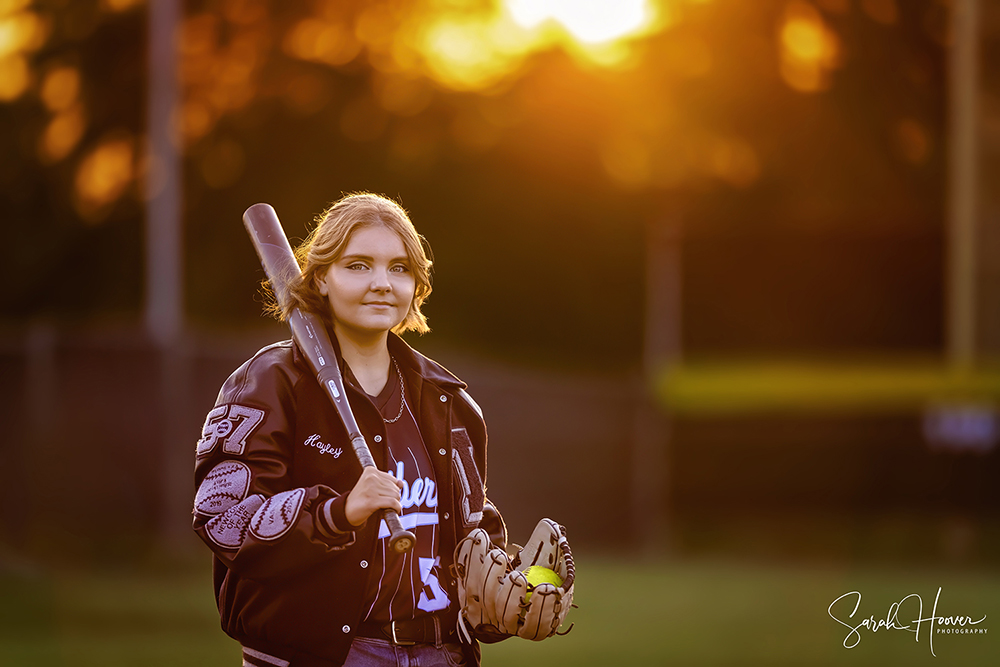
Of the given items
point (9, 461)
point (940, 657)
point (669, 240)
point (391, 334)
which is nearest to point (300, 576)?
point (391, 334)

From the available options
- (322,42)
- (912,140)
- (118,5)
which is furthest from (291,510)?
(912,140)

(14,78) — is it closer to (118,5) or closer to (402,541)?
(118,5)

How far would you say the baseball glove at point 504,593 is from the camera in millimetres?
2408

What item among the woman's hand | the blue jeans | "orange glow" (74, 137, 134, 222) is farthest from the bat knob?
"orange glow" (74, 137, 134, 222)

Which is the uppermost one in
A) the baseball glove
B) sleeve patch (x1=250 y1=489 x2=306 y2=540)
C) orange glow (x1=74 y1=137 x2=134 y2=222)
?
orange glow (x1=74 y1=137 x2=134 y2=222)

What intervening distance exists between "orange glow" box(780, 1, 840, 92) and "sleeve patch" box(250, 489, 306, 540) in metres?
11.6

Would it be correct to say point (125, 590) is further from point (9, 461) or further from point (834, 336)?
point (834, 336)

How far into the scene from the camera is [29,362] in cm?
1053

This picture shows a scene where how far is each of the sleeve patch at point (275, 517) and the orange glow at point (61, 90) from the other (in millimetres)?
12112

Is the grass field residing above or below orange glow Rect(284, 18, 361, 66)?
below

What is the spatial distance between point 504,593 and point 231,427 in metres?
0.64

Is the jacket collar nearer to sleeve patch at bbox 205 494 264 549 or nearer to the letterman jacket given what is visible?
the letterman jacket

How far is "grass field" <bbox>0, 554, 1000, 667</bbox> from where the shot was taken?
7859mm

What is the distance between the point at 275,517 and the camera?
7.47 feet
